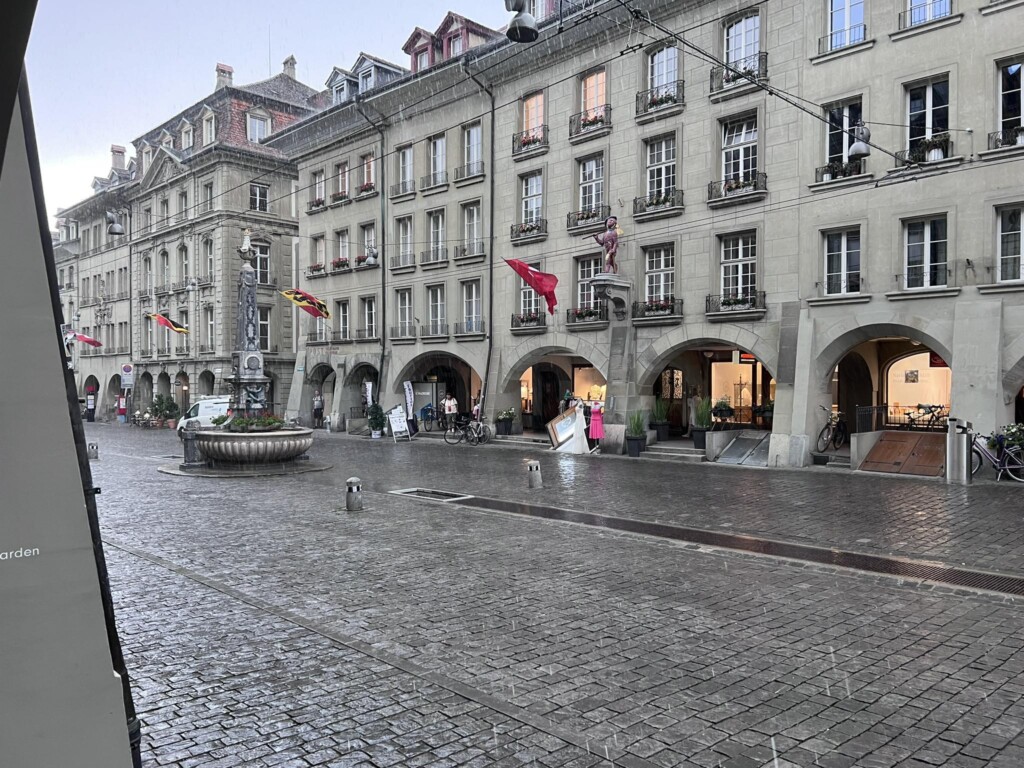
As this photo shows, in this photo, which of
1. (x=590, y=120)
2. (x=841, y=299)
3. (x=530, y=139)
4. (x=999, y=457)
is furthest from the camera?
(x=530, y=139)

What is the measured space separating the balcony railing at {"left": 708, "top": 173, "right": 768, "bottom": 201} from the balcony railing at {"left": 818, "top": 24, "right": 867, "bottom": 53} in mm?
3584

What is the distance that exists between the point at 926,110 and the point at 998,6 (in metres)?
2.50

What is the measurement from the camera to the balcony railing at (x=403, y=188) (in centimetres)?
3388

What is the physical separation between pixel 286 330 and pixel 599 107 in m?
26.9

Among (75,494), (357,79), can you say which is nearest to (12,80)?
(75,494)

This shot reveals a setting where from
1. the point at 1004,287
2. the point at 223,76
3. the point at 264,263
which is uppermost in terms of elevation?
the point at 223,76

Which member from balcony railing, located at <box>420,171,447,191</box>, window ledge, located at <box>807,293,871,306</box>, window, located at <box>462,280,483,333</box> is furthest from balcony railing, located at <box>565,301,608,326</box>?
balcony railing, located at <box>420,171,447,191</box>

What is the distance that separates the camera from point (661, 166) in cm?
2488

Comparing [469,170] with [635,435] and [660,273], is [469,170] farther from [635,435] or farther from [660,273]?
[635,435]

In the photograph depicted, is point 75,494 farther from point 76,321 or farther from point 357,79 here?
point 76,321

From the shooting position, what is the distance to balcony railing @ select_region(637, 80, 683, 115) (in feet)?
78.7

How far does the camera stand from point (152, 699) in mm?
5004

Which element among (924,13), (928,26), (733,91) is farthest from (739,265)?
(924,13)

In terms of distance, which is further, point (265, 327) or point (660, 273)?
point (265, 327)
